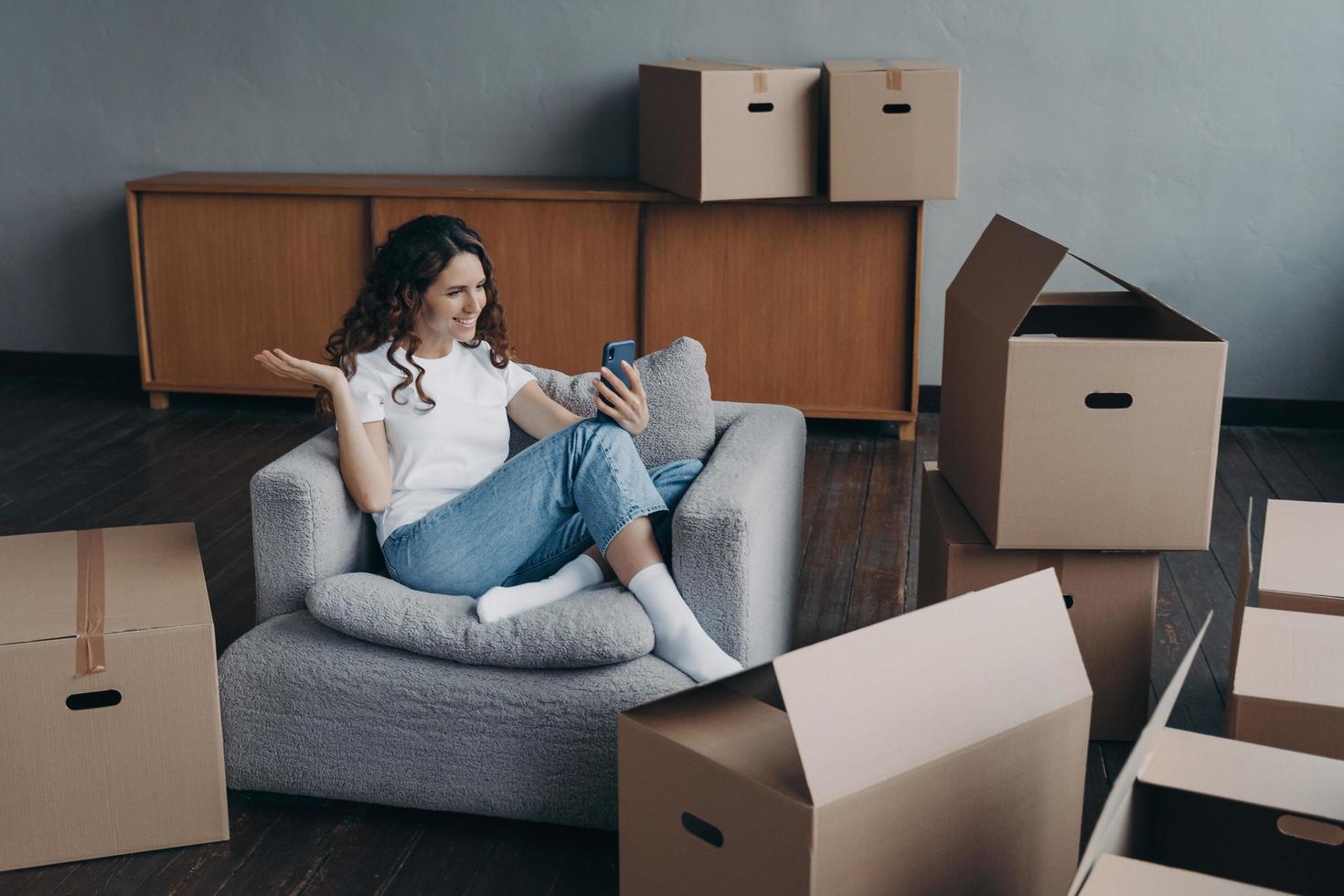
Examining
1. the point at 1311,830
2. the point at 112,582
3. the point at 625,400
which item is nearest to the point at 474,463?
the point at 625,400

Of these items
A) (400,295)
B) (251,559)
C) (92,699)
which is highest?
(400,295)

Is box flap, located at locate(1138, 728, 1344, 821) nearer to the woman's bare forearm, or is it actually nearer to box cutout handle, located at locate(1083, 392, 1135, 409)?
box cutout handle, located at locate(1083, 392, 1135, 409)

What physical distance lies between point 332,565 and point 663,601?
0.57 metres

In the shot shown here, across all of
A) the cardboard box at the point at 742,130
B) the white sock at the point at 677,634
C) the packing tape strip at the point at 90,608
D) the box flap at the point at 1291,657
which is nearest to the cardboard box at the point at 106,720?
the packing tape strip at the point at 90,608

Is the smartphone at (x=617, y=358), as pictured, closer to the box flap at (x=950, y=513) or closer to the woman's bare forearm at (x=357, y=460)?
the woman's bare forearm at (x=357, y=460)

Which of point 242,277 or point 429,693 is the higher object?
point 242,277

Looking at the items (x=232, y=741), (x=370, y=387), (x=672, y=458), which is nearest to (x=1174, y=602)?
(x=672, y=458)

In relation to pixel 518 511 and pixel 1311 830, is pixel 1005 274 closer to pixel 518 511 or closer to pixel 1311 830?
pixel 518 511

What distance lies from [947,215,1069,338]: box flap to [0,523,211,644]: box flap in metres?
1.31

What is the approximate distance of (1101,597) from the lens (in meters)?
2.16

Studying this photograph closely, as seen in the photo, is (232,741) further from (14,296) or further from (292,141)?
(14,296)

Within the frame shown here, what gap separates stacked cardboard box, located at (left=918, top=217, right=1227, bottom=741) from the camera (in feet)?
6.46

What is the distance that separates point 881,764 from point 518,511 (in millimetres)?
960

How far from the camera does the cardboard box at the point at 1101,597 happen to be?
84.6 inches
